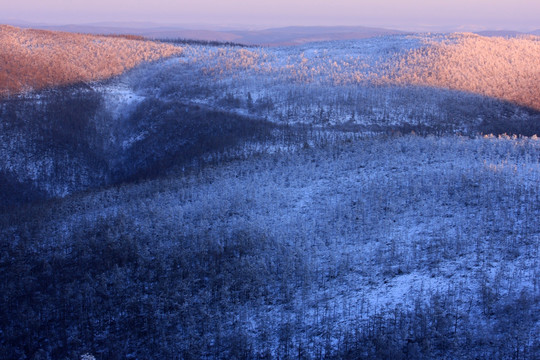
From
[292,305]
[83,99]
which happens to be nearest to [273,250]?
[292,305]

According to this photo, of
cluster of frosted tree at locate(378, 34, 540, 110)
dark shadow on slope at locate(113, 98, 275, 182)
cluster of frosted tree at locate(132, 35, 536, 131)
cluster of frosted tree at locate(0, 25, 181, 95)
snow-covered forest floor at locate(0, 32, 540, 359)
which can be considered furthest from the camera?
cluster of frosted tree at locate(0, 25, 181, 95)

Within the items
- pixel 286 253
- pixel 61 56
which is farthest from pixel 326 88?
pixel 61 56

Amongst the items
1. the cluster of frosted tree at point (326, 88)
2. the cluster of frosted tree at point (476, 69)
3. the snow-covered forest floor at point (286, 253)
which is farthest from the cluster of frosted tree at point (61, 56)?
the cluster of frosted tree at point (476, 69)

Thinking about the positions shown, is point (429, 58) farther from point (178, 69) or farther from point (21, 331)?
point (21, 331)

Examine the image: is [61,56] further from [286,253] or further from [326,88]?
[286,253]

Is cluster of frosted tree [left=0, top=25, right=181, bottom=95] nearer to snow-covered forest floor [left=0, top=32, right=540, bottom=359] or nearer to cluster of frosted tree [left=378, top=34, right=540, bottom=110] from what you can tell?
snow-covered forest floor [left=0, top=32, right=540, bottom=359]

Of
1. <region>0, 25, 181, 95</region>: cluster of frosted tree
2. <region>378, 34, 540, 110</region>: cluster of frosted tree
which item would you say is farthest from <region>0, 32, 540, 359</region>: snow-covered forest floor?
<region>0, 25, 181, 95</region>: cluster of frosted tree

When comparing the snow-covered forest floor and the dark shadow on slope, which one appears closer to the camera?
the snow-covered forest floor

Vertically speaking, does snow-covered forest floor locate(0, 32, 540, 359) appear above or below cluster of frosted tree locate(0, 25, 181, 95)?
below
